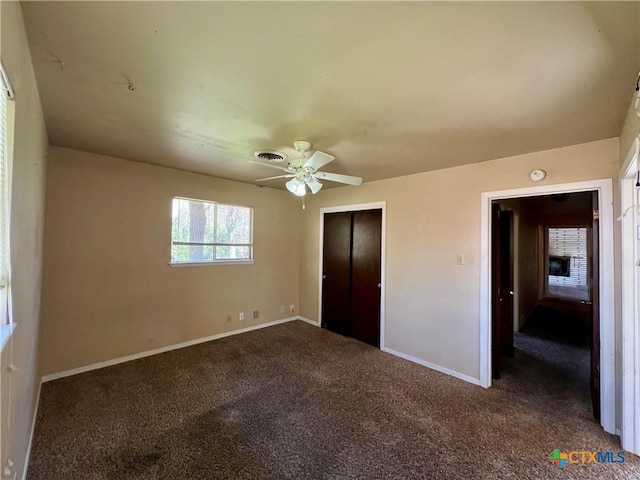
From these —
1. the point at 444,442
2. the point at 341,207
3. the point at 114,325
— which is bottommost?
the point at 444,442

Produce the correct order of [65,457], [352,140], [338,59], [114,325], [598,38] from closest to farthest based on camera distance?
[598,38] → [338,59] → [65,457] → [352,140] → [114,325]

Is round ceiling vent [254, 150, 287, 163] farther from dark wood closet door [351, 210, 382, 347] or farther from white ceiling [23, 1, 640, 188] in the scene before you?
dark wood closet door [351, 210, 382, 347]

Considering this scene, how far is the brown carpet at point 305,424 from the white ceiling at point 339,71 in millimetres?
2468

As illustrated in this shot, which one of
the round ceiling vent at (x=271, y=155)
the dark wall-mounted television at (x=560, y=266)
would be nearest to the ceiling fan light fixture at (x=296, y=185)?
the round ceiling vent at (x=271, y=155)

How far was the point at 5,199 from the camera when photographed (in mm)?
1157

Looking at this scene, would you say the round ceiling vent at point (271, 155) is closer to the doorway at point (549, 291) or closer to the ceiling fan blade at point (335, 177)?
the ceiling fan blade at point (335, 177)

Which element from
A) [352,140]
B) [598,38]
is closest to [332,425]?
[352,140]

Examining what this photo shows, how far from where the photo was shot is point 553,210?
634 cm

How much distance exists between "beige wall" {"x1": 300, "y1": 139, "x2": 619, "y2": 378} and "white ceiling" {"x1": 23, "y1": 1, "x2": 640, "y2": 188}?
0.29 metres

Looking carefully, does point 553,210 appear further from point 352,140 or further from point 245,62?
point 245,62

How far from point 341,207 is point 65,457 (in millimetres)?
4011

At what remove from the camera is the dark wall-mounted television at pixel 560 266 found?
778 centimetres

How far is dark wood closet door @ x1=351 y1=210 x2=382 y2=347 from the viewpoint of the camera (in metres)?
4.15

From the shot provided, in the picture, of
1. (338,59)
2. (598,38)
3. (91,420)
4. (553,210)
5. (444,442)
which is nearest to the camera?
(598,38)
